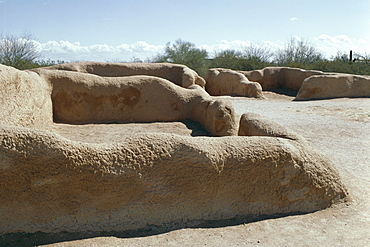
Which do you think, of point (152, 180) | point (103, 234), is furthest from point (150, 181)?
point (103, 234)

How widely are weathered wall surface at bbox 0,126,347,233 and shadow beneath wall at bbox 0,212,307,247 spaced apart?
44 millimetres

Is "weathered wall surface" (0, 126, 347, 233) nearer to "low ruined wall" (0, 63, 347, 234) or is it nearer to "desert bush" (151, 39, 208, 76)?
"low ruined wall" (0, 63, 347, 234)

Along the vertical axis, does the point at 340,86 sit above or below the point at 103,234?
above

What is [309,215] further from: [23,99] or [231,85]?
[231,85]

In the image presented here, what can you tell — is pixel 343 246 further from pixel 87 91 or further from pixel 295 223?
pixel 87 91

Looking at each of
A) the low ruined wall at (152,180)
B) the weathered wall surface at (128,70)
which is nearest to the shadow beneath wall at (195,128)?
the low ruined wall at (152,180)

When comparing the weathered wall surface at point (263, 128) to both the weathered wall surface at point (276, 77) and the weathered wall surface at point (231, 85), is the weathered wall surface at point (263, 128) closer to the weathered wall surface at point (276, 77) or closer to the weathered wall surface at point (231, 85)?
the weathered wall surface at point (231, 85)

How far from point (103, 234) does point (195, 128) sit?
4.27m

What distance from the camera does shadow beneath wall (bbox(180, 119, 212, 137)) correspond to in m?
6.98

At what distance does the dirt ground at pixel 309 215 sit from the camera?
3.16m

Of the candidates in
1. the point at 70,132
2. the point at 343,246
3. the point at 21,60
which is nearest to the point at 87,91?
the point at 70,132

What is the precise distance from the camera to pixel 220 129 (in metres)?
6.62

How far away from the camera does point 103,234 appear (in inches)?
127

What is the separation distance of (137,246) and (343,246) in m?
1.73
